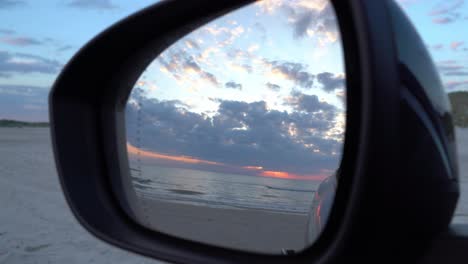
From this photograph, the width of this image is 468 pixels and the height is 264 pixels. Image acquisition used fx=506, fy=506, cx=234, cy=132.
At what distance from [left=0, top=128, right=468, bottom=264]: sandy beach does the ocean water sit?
4cm

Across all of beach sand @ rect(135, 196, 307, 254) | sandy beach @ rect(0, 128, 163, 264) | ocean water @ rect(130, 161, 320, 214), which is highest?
ocean water @ rect(130, 161, 320, 214)

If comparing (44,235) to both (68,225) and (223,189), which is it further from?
(223,189)

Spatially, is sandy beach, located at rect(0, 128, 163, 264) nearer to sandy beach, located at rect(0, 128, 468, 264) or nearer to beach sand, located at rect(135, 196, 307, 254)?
sandy beach, located at rect(0, 128, 468, 264)

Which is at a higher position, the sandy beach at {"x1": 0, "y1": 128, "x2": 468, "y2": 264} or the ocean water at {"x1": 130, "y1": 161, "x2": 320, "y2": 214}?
the ocean water at {"x1": 130, "y1": 161, "x2": 320, "y2": 214}

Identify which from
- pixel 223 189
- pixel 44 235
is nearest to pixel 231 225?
pixel 223 189

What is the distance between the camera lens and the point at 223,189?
5.43 feet

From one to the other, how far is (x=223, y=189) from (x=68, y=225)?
447 cm

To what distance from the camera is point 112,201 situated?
2.07 m

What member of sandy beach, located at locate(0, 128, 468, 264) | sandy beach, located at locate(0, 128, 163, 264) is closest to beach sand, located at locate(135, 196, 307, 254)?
sandy beach, located at locate(0, 128, 468, 264)

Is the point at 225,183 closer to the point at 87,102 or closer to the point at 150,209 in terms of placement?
the point at 150,209

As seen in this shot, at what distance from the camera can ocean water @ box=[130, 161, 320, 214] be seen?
4.96 ft

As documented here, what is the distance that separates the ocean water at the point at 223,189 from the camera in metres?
1.51

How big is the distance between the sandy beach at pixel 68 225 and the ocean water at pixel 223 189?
38mm

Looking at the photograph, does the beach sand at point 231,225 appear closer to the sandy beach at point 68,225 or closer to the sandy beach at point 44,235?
the sandy beach at point 68,225
